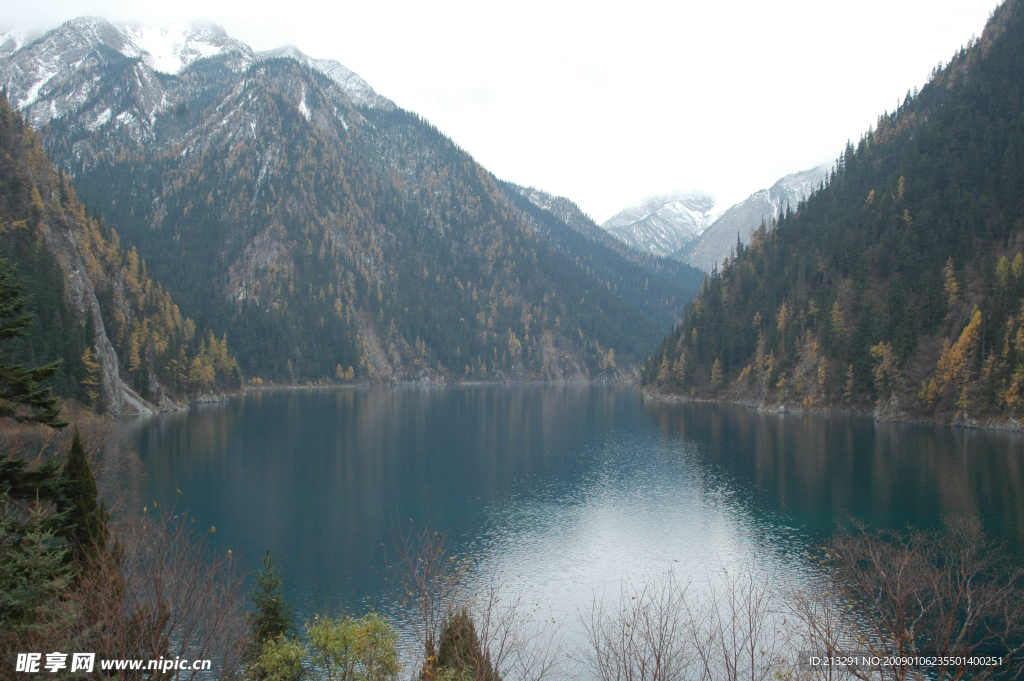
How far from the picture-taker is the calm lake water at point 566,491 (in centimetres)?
4025

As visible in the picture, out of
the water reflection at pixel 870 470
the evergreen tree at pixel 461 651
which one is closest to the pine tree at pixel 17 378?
the evergreen tree at pixel 461 651

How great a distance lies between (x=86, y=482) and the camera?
22.1 m

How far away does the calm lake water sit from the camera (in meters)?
40.2

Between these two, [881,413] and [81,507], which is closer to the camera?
[81,507]

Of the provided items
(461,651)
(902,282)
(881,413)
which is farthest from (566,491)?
(902,282)

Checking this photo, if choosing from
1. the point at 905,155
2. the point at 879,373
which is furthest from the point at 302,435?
the point at 905,155

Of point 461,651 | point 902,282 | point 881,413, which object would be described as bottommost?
point 461,651

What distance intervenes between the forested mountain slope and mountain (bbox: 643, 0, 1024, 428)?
124 meters

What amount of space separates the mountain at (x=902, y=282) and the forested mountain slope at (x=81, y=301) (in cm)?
12402

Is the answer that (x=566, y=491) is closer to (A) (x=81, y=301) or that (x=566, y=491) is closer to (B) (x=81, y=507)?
(B) (x=81, y=507)

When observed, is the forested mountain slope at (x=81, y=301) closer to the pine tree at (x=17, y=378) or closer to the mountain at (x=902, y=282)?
the pine tree at (x=17, y=378)

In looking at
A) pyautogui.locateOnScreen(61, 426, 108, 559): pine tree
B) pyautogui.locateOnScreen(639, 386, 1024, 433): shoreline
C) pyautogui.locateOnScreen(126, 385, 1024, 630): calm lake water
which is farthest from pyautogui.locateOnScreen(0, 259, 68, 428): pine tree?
pyautogui.locateOnScreen(639, 386, 1024, 433): shoreline

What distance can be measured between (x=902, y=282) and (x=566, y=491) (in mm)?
95308

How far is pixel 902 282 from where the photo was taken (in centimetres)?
11888
